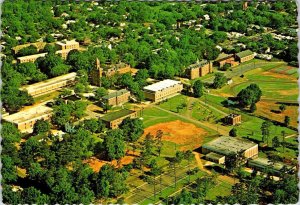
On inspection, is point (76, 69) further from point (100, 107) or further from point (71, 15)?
point (71, 15)

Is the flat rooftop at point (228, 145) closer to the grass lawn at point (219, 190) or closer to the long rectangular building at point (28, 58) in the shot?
the grass lawn at point (219, 190)

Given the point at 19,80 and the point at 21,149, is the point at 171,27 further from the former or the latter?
the point at 21,149

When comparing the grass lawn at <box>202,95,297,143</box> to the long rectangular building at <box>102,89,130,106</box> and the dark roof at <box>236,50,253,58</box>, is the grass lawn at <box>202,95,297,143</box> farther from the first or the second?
the dark roof at <box>236,50,253,58</box>

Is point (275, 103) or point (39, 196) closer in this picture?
point (39, 196)

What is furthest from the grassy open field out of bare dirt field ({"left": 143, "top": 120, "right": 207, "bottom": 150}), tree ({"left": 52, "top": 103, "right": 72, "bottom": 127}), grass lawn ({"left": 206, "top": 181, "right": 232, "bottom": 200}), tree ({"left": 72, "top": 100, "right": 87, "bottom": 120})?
tree ({"left": 52, "top": 103, "right": 72, "bottom": 127})

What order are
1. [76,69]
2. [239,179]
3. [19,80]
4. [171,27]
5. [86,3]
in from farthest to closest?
[86,3], [171,27], [76,69], [19,80], [239,179]

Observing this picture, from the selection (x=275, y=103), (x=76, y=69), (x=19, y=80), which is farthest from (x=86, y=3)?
(x=275, y=103)

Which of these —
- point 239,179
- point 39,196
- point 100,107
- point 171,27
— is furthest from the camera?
point 171,27
